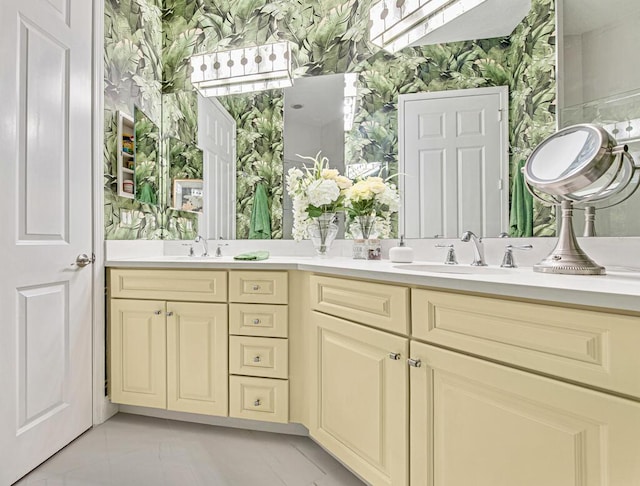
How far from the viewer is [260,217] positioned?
2.39 meters

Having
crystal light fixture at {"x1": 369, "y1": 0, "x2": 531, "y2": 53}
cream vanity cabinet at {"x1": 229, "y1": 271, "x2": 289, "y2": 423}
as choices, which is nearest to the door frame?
cream vanity cabinet at {"x1": 229, "y1": 271, "x2": 289, "y2": 423}

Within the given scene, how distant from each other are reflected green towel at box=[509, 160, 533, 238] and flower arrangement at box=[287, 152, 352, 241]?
0.83 metres

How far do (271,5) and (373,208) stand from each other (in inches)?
62.6

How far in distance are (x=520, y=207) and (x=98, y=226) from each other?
6.90 feet

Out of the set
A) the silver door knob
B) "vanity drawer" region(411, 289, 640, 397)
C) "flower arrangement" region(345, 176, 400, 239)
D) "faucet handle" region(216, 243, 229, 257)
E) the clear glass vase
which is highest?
"flower arrangement" region(345, 176, 400, 239)

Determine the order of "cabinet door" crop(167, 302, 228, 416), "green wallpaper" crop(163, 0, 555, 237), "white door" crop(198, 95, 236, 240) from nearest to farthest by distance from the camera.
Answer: "green wallpaper" crop(163, 0, 555, 237) → "cabinet door" crop(167, 302, 228, 416) → "white door" crop(198, 95, 236, 240)

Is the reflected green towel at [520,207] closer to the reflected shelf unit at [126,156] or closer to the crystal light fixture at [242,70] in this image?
the crystal light fixture at [242,70]

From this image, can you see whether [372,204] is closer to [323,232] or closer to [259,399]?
[323,232]

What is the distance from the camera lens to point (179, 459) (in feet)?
5.36

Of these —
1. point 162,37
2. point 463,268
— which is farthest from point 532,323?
point 162,37

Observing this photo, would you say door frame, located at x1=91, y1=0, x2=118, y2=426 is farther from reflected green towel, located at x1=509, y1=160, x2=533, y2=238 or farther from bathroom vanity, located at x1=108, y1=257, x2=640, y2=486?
reflected green towel, located at x1=509, y1=160, x2=533, y2=238

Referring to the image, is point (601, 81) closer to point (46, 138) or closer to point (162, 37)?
point (46, 138)

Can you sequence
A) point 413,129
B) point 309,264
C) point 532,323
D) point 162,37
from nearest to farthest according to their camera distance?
point 532,323 → point 309,264 → point 413,129 → point 162,37

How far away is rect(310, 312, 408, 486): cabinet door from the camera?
1200mm
